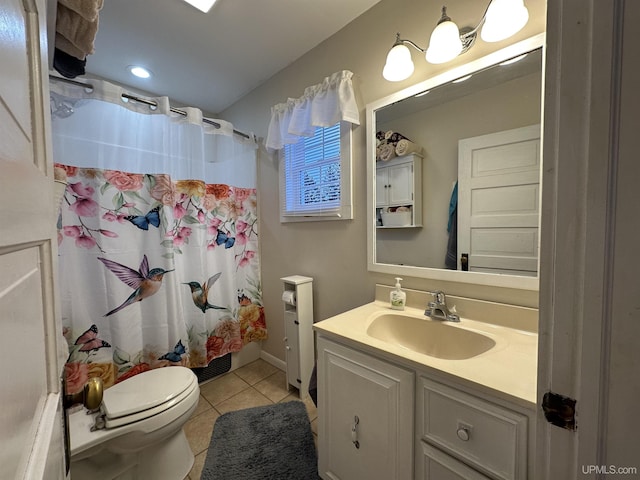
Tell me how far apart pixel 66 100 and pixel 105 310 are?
1184 mm

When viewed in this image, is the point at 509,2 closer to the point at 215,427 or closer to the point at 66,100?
the point at 66,100

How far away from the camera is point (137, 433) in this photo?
1126 millimetres

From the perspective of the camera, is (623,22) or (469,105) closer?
(623,22)

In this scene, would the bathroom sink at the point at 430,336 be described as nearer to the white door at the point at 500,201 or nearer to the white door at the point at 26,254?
the white door at the point at 500,201

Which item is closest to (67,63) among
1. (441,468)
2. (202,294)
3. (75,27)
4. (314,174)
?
(75,27)

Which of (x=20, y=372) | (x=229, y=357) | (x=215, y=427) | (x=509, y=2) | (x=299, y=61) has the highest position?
(x=299, y=61)

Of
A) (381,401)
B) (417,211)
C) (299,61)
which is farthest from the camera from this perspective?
(299,61)

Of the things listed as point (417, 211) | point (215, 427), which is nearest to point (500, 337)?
point (417, 211)

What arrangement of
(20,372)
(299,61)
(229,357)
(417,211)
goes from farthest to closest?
(229,357) < (299,61) < (417,211) < (20,372)

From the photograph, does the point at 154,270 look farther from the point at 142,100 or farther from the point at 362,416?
the point at 362,416

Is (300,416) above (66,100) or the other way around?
the other way around

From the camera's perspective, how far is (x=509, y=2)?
949 millimetres

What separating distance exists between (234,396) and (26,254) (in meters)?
1.89

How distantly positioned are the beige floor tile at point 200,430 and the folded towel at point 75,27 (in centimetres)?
187
